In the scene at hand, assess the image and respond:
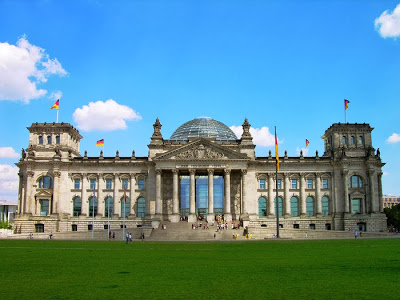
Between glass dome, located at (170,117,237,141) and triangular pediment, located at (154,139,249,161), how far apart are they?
12.5 metres

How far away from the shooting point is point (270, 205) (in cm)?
10138

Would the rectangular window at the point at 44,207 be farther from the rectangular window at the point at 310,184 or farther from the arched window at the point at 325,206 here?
the arched window at the point at 325,206

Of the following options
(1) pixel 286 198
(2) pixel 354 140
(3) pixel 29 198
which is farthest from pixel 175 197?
(2) pixel 354 140

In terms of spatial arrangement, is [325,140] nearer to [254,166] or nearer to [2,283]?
[254,166]

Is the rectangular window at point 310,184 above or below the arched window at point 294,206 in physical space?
above

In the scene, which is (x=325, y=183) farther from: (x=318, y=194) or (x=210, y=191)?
(x=210, y=191)

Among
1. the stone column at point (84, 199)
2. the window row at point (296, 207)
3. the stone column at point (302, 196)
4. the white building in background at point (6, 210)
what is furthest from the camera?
the white building in background at point (6, 210)

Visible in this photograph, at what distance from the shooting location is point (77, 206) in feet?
336

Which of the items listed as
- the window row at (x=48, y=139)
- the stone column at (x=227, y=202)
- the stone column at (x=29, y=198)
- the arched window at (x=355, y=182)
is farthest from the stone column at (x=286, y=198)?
the stone column at (x=29, y=198)

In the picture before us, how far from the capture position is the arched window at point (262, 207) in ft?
336

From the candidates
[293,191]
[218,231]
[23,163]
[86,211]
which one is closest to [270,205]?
[293,191]

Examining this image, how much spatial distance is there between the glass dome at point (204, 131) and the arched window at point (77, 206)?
2786 cm

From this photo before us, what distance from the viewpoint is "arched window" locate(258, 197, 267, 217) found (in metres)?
102

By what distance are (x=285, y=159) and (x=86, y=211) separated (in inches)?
1804
